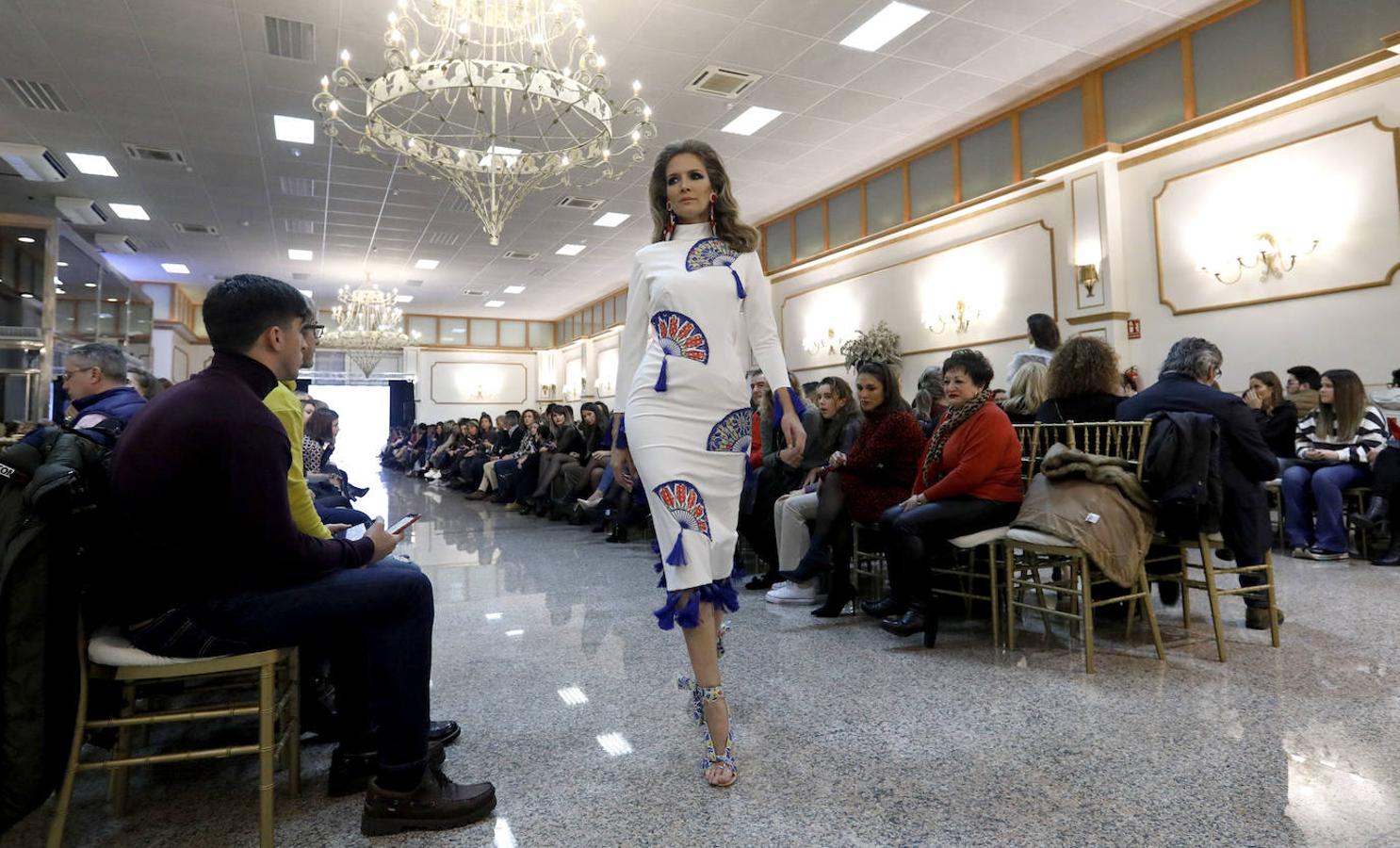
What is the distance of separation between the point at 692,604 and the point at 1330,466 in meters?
4.95

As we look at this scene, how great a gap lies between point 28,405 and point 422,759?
10.5m

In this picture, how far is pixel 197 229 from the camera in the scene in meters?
11.0

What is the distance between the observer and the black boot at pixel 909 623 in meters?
2.82

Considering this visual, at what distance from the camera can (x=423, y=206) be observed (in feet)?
32.4

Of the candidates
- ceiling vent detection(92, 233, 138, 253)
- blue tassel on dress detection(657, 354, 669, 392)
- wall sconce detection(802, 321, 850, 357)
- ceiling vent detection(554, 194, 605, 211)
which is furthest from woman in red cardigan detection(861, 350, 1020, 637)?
ceiling vent detection(92, 233, 138, 253)

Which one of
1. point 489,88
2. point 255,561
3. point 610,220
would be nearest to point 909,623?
point 255,561

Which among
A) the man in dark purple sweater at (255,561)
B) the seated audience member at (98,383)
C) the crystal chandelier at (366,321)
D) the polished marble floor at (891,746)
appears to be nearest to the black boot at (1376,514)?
the polished marble floor at (891,746)

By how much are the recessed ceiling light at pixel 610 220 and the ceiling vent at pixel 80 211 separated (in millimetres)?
6458

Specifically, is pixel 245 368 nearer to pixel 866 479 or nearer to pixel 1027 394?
pixel 866 479

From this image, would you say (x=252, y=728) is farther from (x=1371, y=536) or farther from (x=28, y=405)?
(x=28, y=405)

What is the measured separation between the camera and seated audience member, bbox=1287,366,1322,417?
504 centimetres

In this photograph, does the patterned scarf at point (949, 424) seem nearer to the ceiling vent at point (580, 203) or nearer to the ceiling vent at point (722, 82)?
the ceiling vent at point (722, 82)

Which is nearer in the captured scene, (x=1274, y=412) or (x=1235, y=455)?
(x=1235, y=455)

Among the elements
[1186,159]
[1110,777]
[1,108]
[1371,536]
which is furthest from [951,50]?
[1,108]
